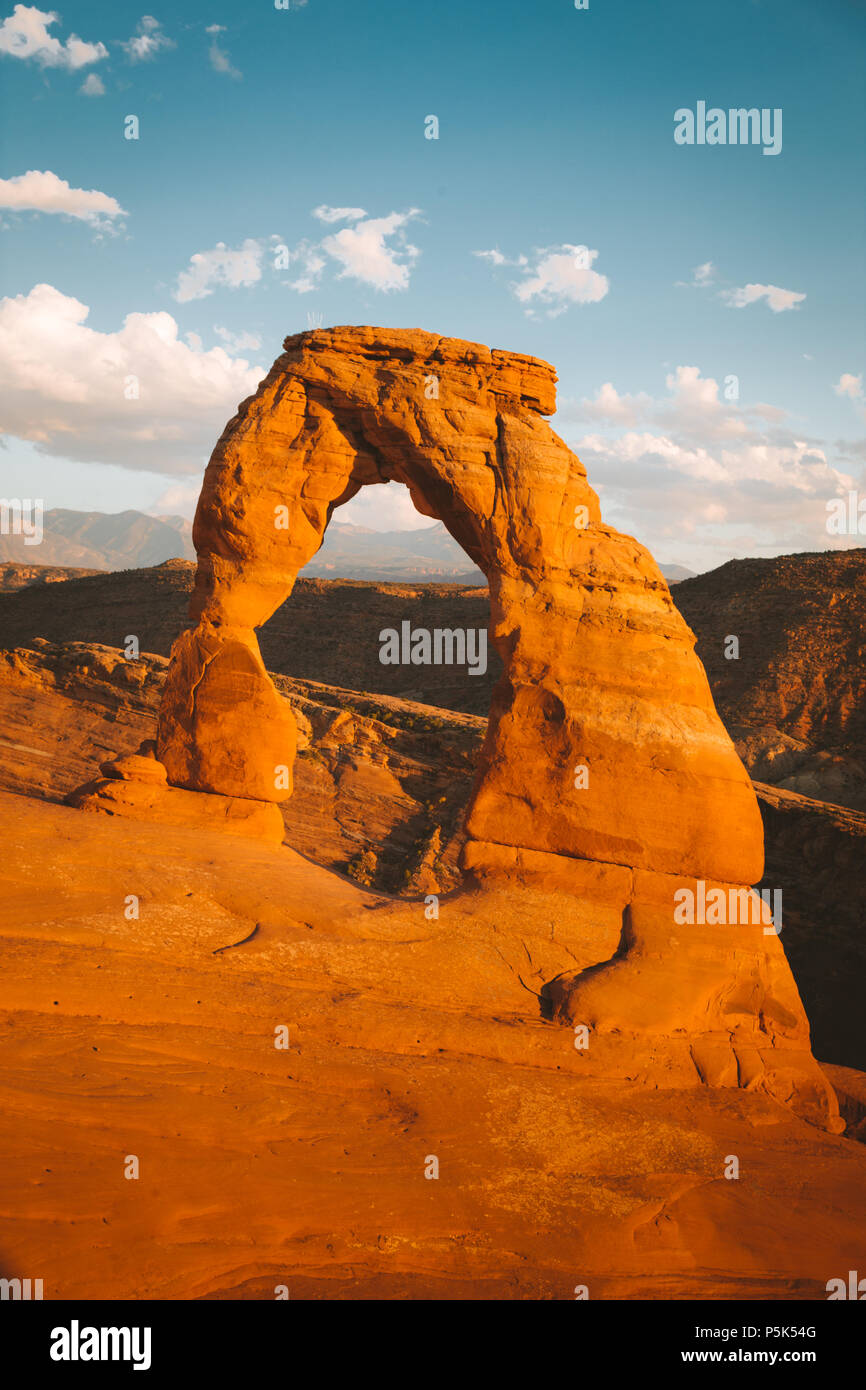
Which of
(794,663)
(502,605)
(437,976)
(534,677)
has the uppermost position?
(794,663)

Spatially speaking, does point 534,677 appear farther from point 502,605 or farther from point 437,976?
point 437,976

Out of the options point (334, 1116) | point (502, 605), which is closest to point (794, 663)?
point (502, 605)

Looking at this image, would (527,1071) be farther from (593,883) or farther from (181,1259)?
(181,1259)

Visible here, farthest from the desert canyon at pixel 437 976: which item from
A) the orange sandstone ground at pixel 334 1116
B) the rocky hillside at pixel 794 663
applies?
the rocky hillside at pixel 794 663

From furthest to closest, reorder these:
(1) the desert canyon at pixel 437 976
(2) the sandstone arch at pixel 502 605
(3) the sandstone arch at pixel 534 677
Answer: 1. (2) the sandstone arch at pixel 502 605
2. (3) the sandstone arch at pixel 534 677
3. (1) the desert canyon at pixel 437 976

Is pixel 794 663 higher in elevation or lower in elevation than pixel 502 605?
higher

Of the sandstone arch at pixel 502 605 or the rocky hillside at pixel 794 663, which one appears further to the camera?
the rocky hillside at pixel 794 663

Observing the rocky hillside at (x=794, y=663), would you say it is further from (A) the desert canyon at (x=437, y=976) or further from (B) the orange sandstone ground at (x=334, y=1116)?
(B) the orange sandstone ground at (x=334, y=1116)
